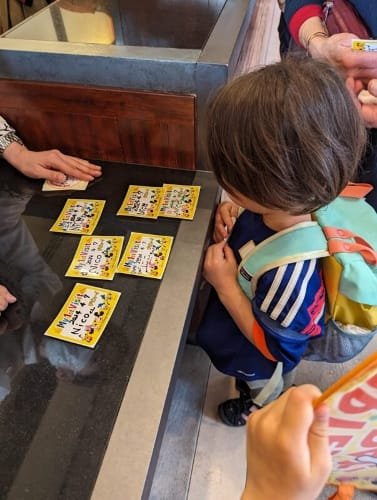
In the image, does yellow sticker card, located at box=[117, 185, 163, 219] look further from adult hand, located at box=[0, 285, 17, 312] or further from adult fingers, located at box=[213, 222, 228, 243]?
adult hand, located at box=[0, 285, 17, 312]

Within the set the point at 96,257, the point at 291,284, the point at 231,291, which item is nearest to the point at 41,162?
the point at 96,257

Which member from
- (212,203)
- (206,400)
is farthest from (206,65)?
(206,400)

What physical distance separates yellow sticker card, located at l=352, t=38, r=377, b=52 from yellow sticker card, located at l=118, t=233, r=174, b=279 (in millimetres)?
554

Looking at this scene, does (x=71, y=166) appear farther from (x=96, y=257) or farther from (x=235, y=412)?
(x=235, y=412)

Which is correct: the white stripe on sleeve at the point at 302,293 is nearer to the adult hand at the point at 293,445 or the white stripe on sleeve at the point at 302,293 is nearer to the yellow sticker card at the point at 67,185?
the adult hand at the point at 293,445

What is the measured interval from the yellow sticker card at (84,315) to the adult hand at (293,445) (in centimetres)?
40

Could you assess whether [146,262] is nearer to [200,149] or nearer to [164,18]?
[200,149]

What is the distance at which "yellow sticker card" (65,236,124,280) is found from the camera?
80 cm

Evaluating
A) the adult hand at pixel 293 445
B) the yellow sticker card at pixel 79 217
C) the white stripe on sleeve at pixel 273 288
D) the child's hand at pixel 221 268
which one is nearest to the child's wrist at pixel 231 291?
the child's hand at pixel 221 268

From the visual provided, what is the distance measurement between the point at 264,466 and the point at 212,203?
0.65 meters

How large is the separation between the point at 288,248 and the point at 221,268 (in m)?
0.19

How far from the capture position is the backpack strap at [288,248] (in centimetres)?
68

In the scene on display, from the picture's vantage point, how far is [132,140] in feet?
3.28

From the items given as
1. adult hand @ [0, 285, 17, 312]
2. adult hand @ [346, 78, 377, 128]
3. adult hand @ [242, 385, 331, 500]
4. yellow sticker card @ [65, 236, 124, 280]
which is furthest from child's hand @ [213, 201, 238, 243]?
adult hand @ [242, 385, 331, 500]
